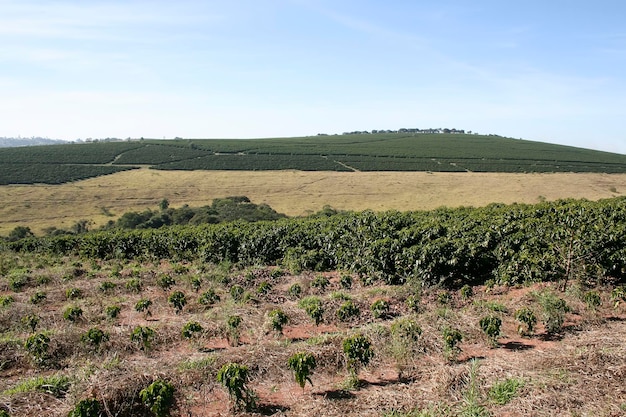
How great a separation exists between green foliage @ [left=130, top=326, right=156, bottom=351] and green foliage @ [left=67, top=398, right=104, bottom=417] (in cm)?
251

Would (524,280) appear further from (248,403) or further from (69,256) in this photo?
(69,256)

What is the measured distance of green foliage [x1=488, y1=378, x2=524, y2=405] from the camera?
5.72m

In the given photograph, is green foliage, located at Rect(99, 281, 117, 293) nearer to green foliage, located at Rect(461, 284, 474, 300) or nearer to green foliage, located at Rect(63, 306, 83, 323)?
green foliage, located at Rect(63, 306, 83, 323)

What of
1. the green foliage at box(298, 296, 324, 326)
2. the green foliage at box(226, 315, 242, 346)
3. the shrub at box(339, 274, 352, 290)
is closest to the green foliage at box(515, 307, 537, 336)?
the green foliage at box(298, 296, 324, 326)

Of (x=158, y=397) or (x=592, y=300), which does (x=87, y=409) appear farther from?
(x=592, y=300)

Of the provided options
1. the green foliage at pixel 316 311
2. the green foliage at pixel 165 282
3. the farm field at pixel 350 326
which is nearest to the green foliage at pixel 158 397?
the farm field at pixel 350 326

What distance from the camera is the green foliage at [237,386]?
5684mm

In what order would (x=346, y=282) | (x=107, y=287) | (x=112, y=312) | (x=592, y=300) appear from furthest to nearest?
(x=107, y=287)
(x=346, y=282)
(x=112, y=312)
(x=592, y=300)

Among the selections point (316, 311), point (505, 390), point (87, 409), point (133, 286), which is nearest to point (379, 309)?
point (316, 311)

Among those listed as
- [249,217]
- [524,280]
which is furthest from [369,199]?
[524,280]

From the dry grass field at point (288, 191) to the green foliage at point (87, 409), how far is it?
3954cm

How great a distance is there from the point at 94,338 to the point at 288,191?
5130 centimetres

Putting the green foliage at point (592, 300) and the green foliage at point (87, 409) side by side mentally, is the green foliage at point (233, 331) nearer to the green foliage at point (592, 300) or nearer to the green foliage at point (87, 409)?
the green foliage at point (87, 409)

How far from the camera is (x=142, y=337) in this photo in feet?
26.6
